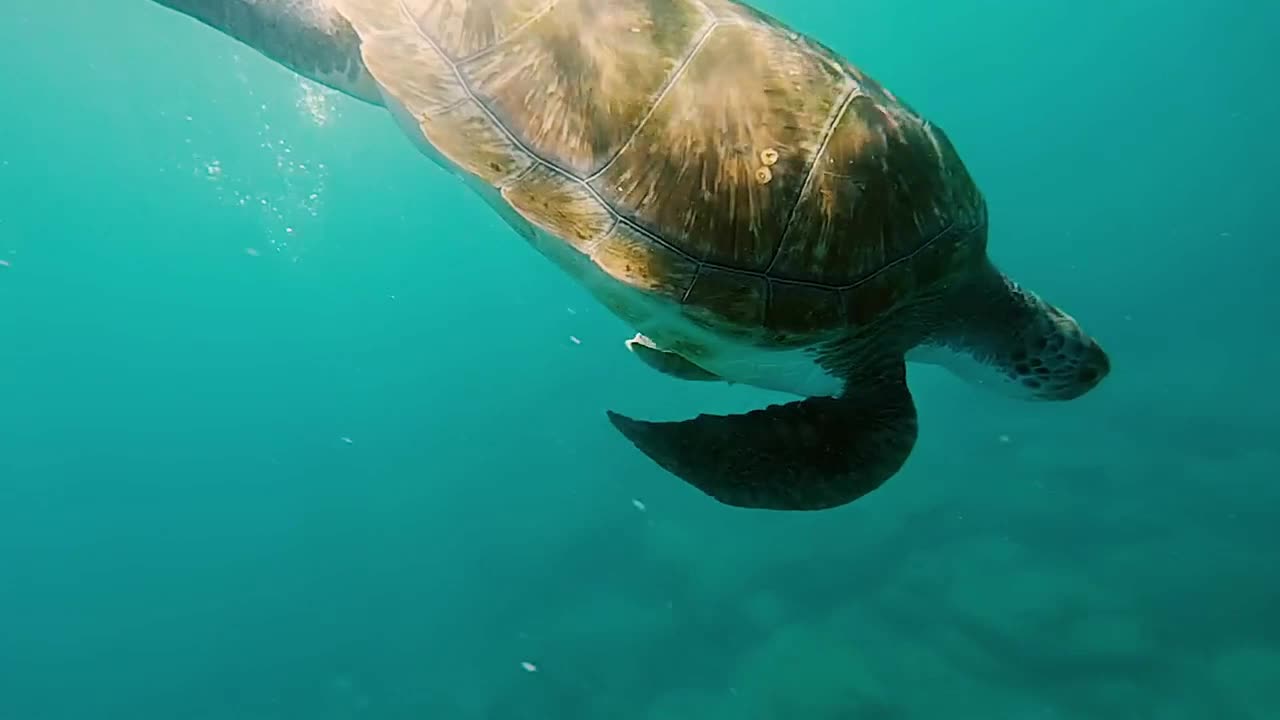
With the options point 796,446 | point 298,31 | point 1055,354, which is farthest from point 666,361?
point 298,31

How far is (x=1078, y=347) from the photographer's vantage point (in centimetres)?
307

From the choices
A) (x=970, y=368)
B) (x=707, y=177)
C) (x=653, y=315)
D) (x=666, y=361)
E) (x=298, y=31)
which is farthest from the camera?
(x=666, y=361)

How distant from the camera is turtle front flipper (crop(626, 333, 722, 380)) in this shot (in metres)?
3.54

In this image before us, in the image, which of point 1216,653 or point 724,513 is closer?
point 1216,653

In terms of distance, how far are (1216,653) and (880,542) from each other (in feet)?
10.5

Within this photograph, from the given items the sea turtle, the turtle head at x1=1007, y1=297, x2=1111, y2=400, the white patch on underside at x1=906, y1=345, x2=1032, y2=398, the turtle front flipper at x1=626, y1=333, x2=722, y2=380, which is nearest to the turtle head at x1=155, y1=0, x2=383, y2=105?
the sea turtle

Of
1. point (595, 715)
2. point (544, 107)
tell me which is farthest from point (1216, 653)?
point (544, 107)

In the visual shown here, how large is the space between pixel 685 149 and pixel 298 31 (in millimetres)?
1652

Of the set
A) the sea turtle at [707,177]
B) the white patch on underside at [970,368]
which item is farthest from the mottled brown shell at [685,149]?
the white patch on underside at [970,368]

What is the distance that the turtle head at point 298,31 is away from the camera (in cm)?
284

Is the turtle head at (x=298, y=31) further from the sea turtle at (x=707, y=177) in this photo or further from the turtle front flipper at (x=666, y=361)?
the turtle front flipper at (x=666, y=361)

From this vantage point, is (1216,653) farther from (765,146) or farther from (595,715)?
(765,146)

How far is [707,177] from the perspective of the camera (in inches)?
90.3

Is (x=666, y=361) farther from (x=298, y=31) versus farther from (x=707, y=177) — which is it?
(x=298, y=31)
